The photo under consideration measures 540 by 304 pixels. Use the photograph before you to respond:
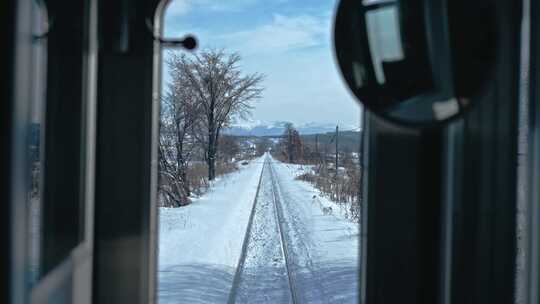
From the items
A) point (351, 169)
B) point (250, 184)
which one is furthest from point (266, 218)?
point (351, 169)

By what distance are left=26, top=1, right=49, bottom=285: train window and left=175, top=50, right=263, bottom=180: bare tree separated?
471mm

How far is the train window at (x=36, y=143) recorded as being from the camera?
3.93ft

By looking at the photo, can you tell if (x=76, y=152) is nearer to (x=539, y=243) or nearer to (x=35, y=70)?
(x=35, y=70)

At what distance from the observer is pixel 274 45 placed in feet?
5.31

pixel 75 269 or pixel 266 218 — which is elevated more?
pixel 266 218

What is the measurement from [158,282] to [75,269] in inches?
11.6

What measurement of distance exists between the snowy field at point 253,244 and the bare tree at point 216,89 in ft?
0.47

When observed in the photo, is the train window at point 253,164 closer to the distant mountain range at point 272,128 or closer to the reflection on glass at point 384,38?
the distant mountain range at point 272,128

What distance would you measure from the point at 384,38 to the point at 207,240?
3.21 feet

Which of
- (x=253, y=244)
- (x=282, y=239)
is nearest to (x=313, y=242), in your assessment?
(x=282, y=239)

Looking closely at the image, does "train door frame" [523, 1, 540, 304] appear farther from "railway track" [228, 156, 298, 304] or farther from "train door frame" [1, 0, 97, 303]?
"train door frame" [1, 0, 97, 303]

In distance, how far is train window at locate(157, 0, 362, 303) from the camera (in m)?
1.60

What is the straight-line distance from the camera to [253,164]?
1.62 meters

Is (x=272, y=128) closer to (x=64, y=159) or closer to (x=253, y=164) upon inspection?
(x=253, y=164)
